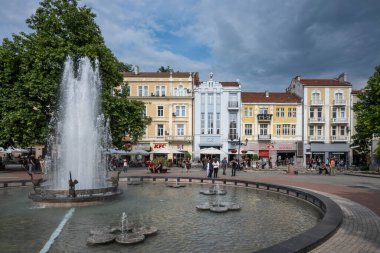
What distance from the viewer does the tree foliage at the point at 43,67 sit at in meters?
31.8

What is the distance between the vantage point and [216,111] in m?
61.2

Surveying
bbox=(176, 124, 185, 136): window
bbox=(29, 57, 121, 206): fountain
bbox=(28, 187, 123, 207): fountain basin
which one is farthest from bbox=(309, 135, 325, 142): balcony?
bbox=(28, 187, 123, 207): fountain basin

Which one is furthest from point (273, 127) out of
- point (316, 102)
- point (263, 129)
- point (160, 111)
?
point (160, 111)

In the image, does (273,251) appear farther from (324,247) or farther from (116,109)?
(116,109)

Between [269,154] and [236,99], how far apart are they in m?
11.4

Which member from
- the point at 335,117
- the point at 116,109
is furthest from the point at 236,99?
the point at 116,109

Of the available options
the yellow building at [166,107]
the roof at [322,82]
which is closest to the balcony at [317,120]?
the roof at [322,82]

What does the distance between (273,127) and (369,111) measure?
18.4 m

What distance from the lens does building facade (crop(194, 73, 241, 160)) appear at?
6088 centimetres

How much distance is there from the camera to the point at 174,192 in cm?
1977

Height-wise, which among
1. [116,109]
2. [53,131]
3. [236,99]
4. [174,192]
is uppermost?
[236,99]

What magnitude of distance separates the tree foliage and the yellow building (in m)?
24.3

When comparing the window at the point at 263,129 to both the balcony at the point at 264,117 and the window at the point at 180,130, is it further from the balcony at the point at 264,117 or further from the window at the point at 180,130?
the window at the point at 180,130

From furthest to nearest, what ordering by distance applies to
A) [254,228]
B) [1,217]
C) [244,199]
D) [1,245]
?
[244,199] → [1,217] → [254,228] → [1,245]
